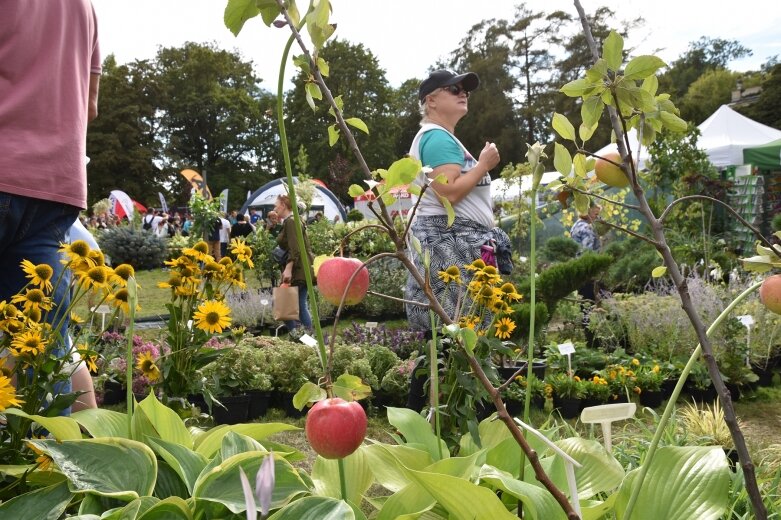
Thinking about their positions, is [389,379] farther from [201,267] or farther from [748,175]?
[748,175]

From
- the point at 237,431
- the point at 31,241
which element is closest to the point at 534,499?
the point at 237,431

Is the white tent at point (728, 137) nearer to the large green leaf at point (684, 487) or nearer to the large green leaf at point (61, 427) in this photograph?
the large green leaf at point (684, 487)

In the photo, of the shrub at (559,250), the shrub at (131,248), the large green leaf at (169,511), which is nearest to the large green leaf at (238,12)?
the large green leaf at (169,511)

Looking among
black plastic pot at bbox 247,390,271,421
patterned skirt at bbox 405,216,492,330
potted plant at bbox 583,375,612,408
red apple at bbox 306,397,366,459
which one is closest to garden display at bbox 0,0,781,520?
red apple at bbox 306,397,366,459

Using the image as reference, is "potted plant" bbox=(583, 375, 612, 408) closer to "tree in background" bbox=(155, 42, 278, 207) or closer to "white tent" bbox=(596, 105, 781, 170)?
"white tent" bbox=(596, 105, 781, 170)

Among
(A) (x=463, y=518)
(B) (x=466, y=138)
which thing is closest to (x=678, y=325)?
(A) (x=463, y=518)

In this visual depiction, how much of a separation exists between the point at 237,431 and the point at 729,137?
1286 centimetres

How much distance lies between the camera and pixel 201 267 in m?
2.21

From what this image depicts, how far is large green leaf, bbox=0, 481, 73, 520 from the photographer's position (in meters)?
1.24

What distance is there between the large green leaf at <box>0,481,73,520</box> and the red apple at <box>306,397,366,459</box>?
0.77 metres

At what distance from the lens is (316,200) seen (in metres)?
19.0

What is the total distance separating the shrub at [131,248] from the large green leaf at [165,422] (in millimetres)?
12779

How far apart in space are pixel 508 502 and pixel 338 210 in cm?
1793

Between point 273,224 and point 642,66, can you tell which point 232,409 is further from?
point 273,224
